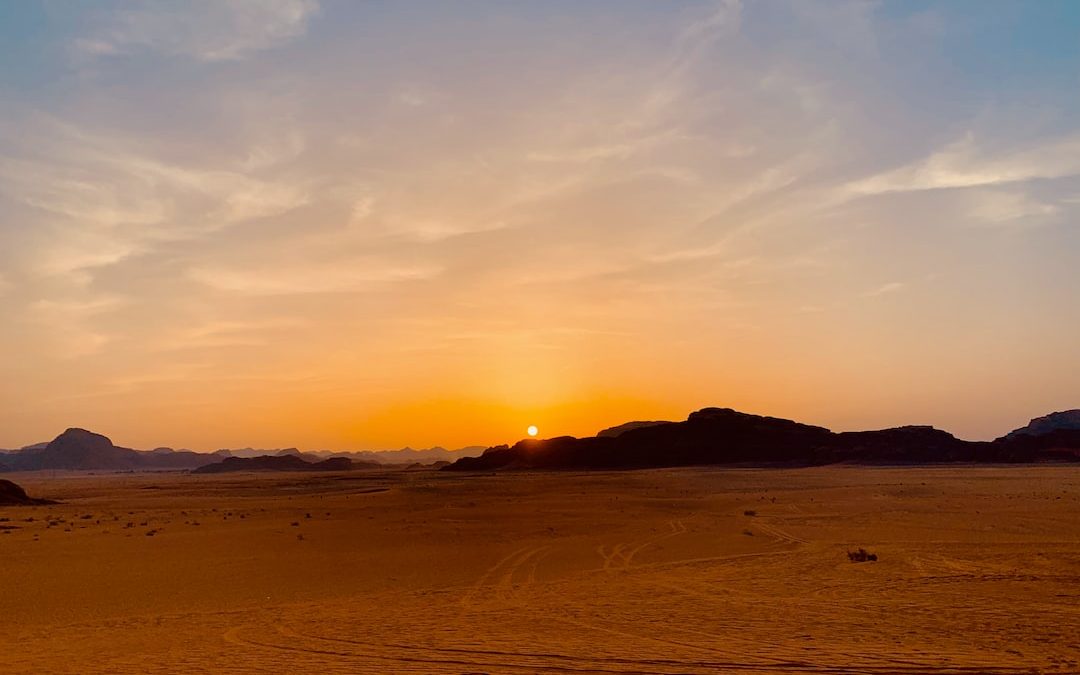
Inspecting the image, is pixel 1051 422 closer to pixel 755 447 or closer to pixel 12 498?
pixel 755 447

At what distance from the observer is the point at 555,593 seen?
17891mm

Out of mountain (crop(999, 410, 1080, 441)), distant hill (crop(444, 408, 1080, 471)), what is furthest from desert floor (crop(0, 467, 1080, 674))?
mountain (crop(999, 410, 1080, 441))

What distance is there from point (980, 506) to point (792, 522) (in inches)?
485

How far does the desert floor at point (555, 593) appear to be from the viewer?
38.8ft

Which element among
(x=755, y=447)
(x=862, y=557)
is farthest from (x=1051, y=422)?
(x=862, y=557)

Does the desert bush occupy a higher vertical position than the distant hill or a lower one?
lower

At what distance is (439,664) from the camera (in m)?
11.4

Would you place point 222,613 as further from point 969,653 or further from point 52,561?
point 969,653

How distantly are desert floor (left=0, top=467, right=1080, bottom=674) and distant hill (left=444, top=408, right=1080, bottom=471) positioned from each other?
8912 centimetres

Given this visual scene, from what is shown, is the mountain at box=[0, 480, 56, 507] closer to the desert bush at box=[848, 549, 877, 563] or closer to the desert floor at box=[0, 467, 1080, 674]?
the desert floor at box=[0, 467, 1080, 674]

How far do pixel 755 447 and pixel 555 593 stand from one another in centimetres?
11787

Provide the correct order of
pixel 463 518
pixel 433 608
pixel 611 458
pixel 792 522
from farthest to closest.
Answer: pixel 611 458 < pixel 463 518 < pixel 792 522 < pixel 433 608

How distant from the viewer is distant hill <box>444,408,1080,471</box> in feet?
400

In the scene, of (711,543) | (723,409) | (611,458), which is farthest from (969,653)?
(723,409)
